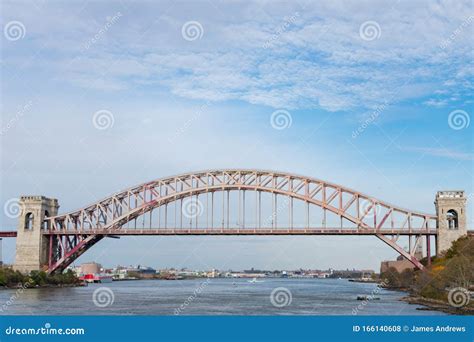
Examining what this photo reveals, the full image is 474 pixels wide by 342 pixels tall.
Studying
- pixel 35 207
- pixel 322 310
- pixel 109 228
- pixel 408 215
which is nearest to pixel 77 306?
pixel 322 310

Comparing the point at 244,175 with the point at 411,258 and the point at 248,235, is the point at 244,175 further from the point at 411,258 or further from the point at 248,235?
the point at 411,258

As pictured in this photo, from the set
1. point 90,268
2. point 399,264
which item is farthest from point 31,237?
point 399,264

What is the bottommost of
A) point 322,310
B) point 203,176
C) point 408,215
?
point 322,310

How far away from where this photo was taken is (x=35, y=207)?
69.0 meters

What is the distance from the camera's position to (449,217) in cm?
6178

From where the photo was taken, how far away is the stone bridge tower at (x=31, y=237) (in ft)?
222

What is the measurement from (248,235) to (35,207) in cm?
2462

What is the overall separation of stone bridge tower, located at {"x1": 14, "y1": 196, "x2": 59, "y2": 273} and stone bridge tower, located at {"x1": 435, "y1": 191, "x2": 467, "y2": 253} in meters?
42.2

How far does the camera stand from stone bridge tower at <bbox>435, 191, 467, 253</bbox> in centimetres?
6056

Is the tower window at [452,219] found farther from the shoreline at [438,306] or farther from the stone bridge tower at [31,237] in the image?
the stone bridge tower at [31,237]

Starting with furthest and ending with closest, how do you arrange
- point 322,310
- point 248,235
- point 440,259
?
point 248,235
point 440,259
point 322,310

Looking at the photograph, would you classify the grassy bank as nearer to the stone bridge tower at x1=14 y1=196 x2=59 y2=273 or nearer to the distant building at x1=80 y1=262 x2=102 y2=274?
the stone bridge tower at x1=14 y1=196 x2=59 y2=273

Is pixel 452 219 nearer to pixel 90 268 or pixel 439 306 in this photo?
pixel 439 306

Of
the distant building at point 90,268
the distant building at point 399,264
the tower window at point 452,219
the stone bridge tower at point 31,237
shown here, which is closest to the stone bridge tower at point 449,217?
the tower window at point 452,219
